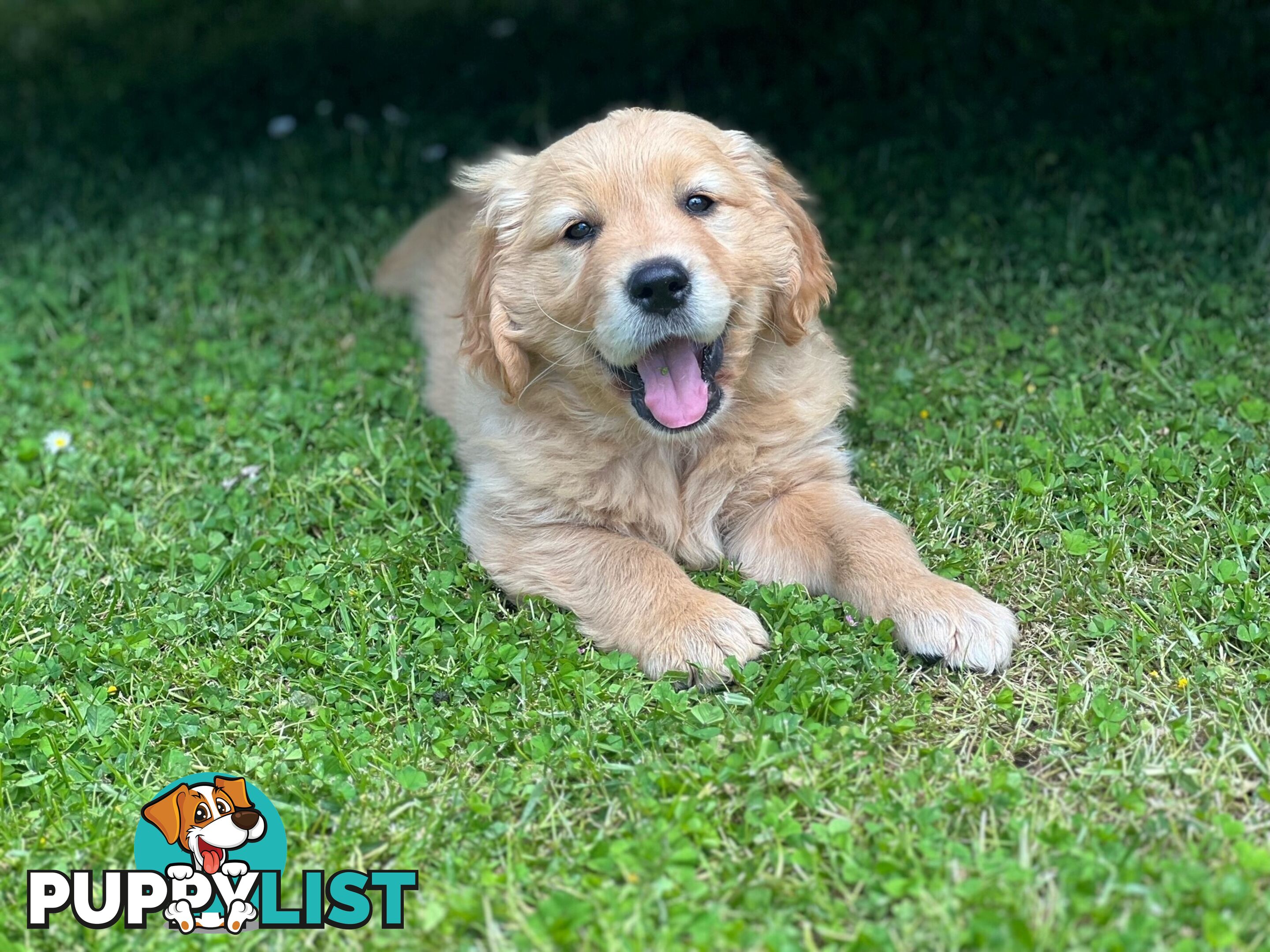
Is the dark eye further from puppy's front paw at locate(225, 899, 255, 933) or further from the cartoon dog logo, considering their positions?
puppy's front paw at locate(225, 899, 255, 933)

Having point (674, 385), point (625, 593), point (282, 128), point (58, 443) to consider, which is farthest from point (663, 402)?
point (282, 128)

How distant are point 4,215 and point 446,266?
10.3ft

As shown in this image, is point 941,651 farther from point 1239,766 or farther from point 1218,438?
point 1218,438

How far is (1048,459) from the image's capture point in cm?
359

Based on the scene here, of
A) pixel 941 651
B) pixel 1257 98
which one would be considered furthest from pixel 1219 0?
pixel 941 651

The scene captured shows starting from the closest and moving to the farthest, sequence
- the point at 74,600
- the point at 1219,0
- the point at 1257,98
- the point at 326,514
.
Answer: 1. the point at 74,600
2. the point at 326,514
3. the point at 1257,98
4. the point at 1219,0

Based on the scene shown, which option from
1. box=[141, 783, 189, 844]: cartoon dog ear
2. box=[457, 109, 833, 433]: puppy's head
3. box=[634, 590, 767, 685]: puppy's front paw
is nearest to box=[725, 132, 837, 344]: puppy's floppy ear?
box=[457, 109, 833, 433]: puppy's head

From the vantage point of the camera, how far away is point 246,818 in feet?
8.25

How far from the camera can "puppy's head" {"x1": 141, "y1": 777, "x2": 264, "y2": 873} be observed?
247cm

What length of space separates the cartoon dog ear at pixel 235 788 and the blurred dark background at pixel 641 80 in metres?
4.17

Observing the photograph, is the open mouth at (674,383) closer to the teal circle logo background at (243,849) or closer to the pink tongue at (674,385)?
the pink tongue at (674,385)

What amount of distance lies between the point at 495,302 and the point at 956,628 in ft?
4.92

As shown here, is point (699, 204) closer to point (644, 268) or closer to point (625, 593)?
point (644, 268)

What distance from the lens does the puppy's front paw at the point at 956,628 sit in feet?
9.35
